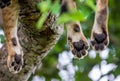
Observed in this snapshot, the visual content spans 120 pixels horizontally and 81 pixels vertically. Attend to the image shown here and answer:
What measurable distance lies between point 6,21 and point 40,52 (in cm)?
32

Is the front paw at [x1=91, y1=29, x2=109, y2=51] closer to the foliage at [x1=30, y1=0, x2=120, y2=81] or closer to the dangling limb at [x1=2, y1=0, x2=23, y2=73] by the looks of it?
the dangling limb at [x1=2, y1=0, x2=23, y2=73]

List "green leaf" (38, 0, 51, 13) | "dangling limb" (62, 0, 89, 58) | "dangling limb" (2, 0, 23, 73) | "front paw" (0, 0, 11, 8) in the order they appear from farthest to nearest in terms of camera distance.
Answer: "dangling limb" (2, 0, 23, 73)
"dangling limb" (62, 0, 89, 58)
"front paw" (0, 0, 11, 8)
"green leaf" (38, 0, 51, 13)

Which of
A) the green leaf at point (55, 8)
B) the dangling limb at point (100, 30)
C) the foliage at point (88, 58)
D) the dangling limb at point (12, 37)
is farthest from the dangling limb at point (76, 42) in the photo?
the foliage at point (88, 58)

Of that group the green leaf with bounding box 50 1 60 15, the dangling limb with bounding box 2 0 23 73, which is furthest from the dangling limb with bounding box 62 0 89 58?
the green leaf with bounding box 50 1 60 15

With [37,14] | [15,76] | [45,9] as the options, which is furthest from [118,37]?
[45,9]

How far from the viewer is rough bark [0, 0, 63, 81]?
3965 mm

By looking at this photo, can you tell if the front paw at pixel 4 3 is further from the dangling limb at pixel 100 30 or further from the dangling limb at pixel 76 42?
the dangling limb at pixel 100 30

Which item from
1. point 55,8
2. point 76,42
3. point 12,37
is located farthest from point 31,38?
point 55,8

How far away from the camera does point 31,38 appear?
4191 millimetres

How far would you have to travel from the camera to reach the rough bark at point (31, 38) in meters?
3.96

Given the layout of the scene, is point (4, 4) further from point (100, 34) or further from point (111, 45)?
point (111, 45)

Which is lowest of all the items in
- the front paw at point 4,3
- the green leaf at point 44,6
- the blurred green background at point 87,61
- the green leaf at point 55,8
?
the blurred green background at point 87,61

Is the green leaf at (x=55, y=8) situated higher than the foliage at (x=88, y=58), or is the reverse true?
the green leaf at (x=55, y=8)

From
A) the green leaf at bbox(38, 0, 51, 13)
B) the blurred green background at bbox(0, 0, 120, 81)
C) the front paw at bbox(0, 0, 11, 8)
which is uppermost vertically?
the green leaf at bbox(38, 0, 51, 13)
